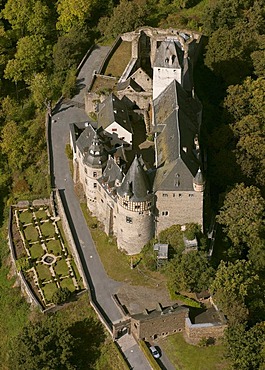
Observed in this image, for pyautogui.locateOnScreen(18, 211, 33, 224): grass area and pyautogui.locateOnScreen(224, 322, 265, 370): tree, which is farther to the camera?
pyautogui.locateOnScreen(18, 211, 33, 224): grass area

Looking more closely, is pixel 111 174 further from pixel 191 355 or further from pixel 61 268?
pixel 191 355

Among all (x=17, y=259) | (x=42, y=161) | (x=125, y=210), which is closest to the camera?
(x=125, y=210)

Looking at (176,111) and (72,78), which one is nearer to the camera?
(176,111)

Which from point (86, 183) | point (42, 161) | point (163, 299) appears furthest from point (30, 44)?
point (163, 299)

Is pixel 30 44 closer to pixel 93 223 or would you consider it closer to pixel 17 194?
pixel 17 194

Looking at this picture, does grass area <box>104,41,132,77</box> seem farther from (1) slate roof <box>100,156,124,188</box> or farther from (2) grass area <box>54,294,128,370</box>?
(2) grass area <box>54,294,128,370</box>

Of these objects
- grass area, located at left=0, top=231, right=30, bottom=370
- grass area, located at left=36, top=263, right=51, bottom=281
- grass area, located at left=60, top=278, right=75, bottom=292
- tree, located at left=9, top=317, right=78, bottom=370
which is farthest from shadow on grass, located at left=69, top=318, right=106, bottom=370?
grass area, located at left=36, top=263, right=51, bottom=281
